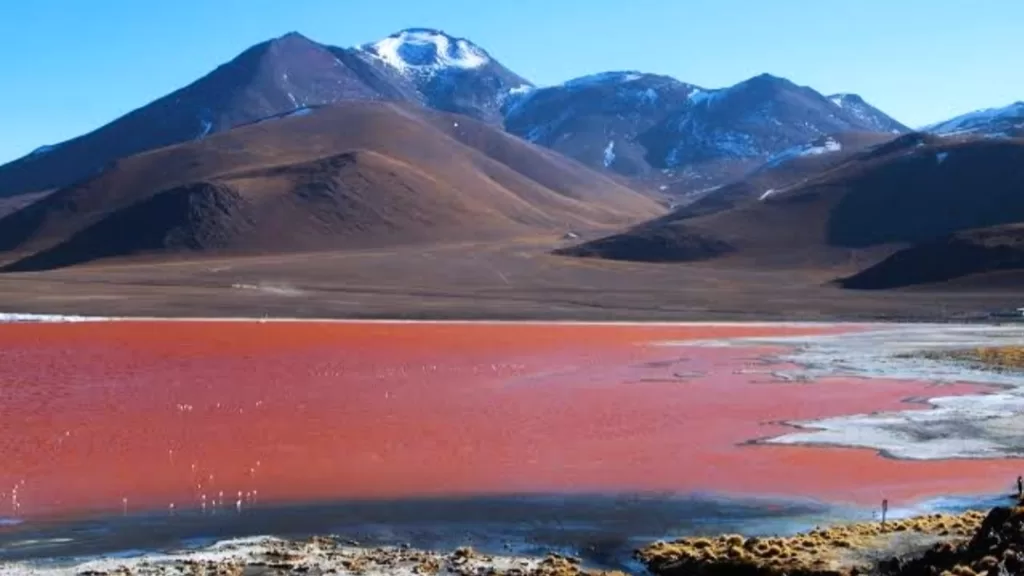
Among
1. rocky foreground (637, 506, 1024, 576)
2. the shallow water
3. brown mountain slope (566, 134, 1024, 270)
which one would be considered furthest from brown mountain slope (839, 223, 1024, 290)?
rocky foreground (637, 506, 1024, 576)

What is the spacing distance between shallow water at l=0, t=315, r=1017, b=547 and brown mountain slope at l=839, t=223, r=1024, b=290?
66.4 meters

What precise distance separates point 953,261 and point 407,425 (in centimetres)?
9920

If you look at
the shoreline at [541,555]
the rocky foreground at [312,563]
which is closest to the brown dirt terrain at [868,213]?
the shoreline at [541,555]

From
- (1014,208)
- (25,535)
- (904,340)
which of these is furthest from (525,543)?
(1014,208)

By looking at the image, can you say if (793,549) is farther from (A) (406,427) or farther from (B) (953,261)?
(B) (953,261)

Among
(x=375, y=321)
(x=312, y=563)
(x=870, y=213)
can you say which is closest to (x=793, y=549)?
(x=312, y=563)

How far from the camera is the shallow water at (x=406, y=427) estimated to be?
23484mm

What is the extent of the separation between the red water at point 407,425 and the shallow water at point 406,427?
100 millimetres

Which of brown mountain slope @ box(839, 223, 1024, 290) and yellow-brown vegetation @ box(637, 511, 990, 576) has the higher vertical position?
brown mountain slope @ box(839, 223, 1024, 290)

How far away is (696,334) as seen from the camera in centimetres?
7012

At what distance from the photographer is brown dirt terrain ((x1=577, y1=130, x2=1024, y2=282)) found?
15062 centimetres

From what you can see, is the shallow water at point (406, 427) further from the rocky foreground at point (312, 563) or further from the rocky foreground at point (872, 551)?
the rocky foreground at point (872, 551)

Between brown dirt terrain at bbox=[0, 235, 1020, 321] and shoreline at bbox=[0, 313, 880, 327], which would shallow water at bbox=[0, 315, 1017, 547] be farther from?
brown dirt terrain at bbox=[0, 235, 1020, 321]

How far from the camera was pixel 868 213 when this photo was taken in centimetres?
16400
